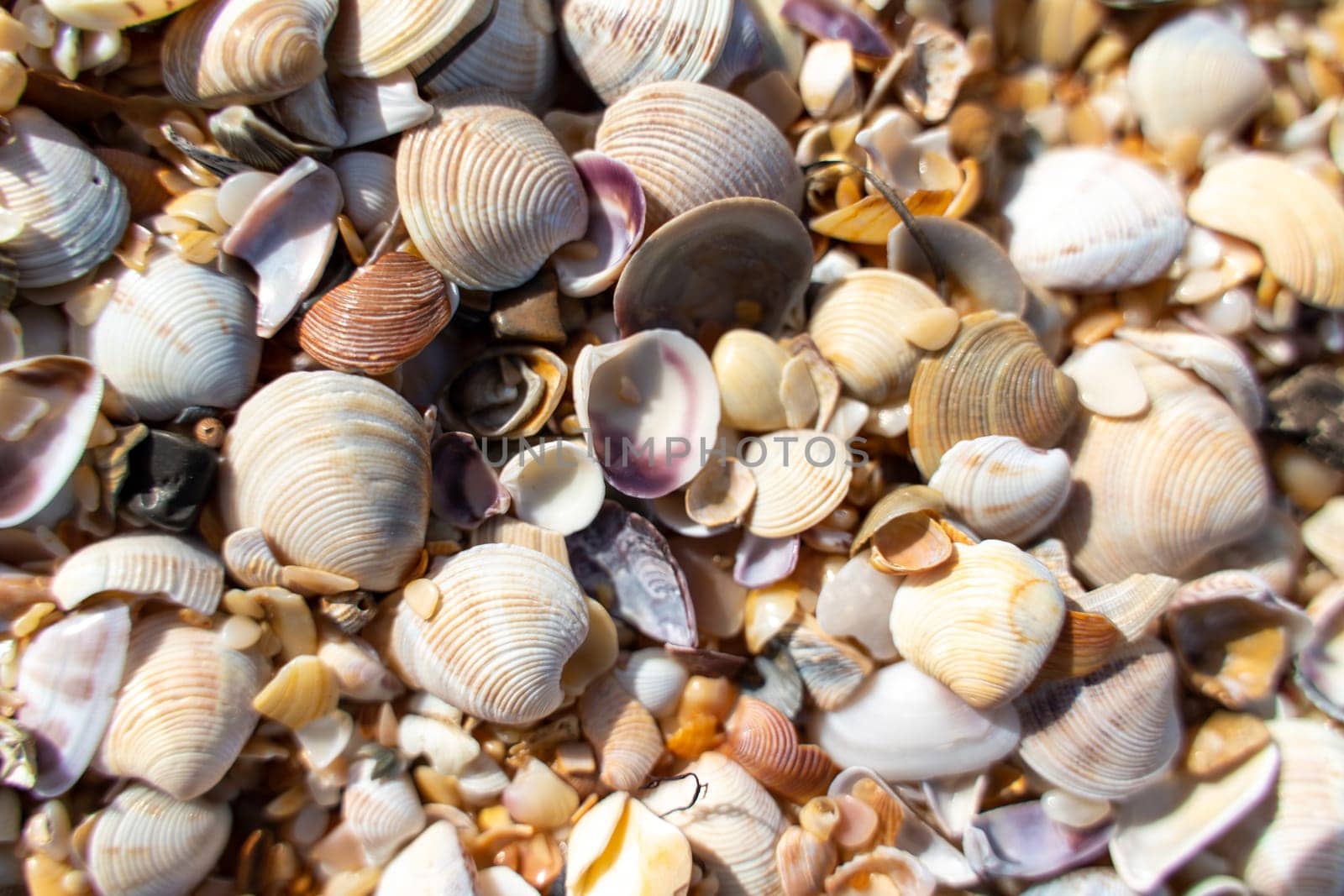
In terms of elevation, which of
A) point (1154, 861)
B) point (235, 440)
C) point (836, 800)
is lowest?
point (1154, 861)

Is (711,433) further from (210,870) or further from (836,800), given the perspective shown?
(210,870)

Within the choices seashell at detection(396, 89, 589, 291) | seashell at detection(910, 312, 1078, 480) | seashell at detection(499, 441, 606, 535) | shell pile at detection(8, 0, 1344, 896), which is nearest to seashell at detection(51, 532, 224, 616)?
shell pile at detection(8, 0, 1344, 896)

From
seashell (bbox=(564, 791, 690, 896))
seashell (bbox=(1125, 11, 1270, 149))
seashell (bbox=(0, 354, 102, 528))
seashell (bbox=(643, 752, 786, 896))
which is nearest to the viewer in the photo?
seashell (bbox=(0, 354, 102, 528))

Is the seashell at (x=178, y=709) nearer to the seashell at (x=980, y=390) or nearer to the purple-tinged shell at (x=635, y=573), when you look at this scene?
the purple-tinged shell at (x=635, y=573)

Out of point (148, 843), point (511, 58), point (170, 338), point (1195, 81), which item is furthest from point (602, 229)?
point (1195, 81)

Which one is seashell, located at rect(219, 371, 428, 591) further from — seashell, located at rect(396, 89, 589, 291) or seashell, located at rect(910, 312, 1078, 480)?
seashell, located at rect(910, 312, 1078, 480)

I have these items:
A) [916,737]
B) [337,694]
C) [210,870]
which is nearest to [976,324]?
[916,737]
